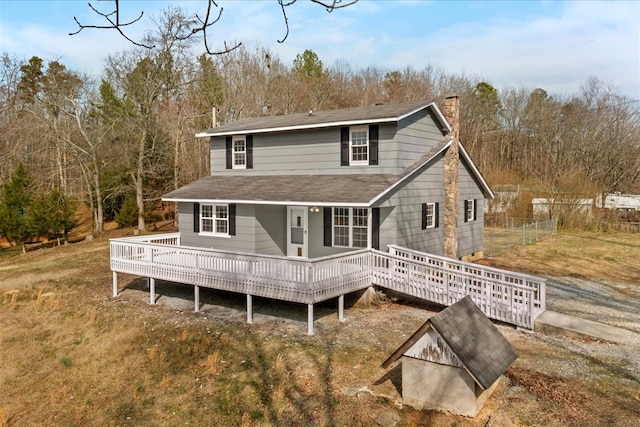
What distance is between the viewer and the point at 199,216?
1562cm

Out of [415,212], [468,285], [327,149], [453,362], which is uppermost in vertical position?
[327,149]

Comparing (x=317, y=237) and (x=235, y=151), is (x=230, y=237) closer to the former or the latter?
(x=317, y=237)

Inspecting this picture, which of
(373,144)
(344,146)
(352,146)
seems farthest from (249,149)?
(373,144)

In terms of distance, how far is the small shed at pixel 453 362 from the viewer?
6.15 metres

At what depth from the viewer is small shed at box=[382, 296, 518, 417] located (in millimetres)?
6148

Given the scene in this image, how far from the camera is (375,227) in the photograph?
13047 mm

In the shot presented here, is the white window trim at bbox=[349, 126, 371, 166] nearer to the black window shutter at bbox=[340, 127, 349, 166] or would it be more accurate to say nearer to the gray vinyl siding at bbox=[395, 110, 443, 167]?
the black window shutter at bbox=[340, 127, 349, 166]

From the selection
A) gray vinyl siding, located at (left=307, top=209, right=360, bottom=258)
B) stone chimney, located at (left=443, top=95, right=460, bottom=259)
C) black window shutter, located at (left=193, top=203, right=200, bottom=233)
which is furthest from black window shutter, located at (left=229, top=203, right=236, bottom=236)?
stone chimney, located at (left=443, top=95, right=460, bottom=259)

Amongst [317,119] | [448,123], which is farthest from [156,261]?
[448,123]

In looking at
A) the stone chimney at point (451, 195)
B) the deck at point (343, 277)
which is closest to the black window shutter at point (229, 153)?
the deck at point (343, 277)

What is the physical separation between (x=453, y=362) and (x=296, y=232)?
9410 mm

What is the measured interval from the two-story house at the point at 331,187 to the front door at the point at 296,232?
0.03 meters

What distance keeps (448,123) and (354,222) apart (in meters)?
5.63

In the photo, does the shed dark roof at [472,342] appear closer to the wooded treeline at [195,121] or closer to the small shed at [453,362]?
the small shed at [453,362]
